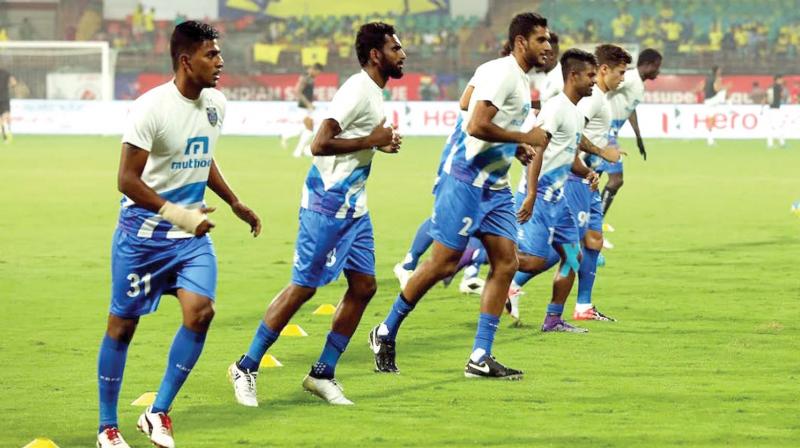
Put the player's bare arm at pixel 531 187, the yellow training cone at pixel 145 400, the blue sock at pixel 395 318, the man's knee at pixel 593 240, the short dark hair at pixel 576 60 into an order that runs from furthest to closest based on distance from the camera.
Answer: the man's knee at pixel 593 240
the short dark hair at pixel 576 60
the player's bare arm at pixel 531 187
the blue sock at pixel 395 318
the yellow training cone at pixel 145 400

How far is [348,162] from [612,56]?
421cm

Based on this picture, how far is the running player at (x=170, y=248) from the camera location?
6902mm

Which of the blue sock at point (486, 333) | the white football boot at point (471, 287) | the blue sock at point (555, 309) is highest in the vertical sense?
the blue sock at point (486, 333)

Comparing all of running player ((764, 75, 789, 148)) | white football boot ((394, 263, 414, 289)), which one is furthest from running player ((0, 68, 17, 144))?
white football boot ((394, 263, 414, 289))

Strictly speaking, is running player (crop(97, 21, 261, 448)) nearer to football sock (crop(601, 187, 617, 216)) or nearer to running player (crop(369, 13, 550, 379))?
running player (crop(369, 13, 550, 379))

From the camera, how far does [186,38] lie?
7.00 metres

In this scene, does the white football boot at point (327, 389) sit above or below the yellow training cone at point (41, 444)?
below

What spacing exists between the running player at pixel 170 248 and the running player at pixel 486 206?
2.29 metres

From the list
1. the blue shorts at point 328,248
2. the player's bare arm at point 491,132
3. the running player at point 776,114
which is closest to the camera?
the blue shorts at point 328,248

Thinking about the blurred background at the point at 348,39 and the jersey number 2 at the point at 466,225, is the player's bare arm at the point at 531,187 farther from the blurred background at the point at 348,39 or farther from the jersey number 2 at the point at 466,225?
the blurred background at the point at 348,39

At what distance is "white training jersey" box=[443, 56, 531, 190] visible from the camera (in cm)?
884

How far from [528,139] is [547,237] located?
226cm

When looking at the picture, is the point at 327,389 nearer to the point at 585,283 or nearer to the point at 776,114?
the point at 585,283

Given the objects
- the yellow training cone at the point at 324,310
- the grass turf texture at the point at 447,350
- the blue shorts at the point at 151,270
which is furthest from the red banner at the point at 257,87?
the blue shorts at the point at 151,270
